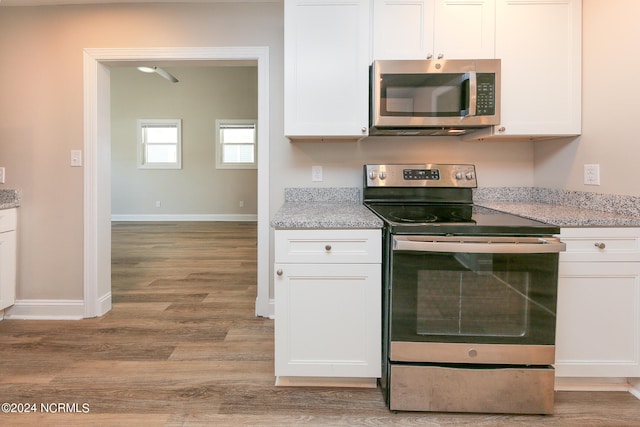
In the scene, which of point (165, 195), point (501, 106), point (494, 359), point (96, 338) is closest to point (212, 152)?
point (165, 195)

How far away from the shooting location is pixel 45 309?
2.83 metres

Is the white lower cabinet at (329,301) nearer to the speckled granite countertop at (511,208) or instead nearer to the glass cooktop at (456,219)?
the speckled granite countertop at (511,208)

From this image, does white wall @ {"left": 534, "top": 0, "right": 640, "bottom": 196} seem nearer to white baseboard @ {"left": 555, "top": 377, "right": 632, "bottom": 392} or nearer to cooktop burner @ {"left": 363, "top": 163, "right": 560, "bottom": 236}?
cooktop burner @ {"left": 363, "top": 163, "right": 560, "bottom": 236}

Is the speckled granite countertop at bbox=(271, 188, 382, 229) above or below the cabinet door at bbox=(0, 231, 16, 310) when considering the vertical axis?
above

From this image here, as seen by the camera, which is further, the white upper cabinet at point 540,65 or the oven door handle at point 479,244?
the white upper cabinet at point 540,65

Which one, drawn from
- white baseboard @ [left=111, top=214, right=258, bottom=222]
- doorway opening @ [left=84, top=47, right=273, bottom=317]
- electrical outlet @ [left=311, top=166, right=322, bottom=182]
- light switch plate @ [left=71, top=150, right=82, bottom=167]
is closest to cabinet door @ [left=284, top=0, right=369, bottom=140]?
electrical outlet @ [left=311, top=166, right=322, bottom=182]

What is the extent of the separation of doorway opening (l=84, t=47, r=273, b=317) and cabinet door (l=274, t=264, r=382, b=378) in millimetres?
1019

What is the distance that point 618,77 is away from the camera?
1.95 m

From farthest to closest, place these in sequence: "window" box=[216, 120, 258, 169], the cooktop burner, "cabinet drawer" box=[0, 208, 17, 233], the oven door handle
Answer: "window" box=[216, 120, 258, 169], "cabinet drawer" box=[0, 208, 17, 233], the cooktop burner, the oven door handle

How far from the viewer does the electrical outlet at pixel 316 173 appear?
8.80ft

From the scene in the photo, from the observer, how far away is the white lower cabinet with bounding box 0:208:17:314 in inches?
104

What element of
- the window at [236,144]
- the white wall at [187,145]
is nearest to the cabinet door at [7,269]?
the white wall at [187,145]

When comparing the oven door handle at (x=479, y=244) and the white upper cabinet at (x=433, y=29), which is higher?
the white upper cabinet at (x=433, y=29)

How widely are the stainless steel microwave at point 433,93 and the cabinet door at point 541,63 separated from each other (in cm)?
13
